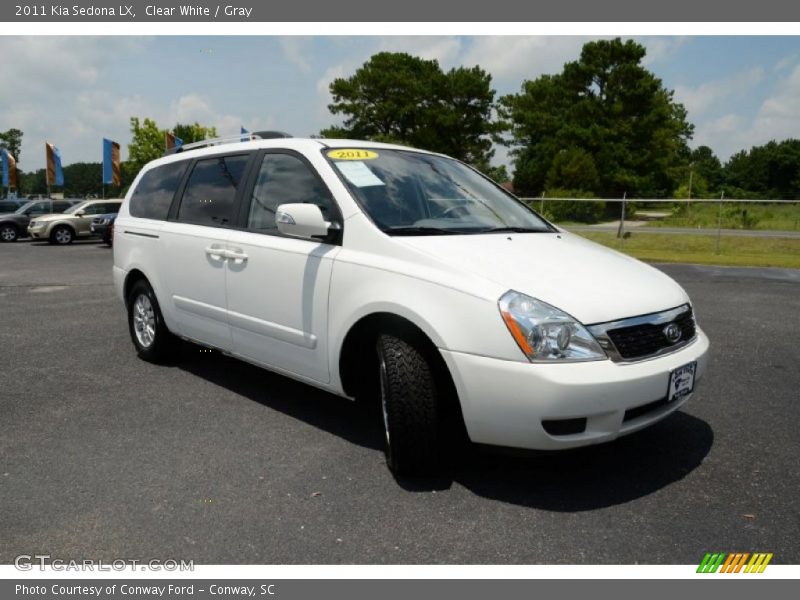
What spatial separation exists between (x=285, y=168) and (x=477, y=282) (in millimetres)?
1734

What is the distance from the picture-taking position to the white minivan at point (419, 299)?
282cm

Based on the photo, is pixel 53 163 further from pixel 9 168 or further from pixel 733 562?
pixel 733 562

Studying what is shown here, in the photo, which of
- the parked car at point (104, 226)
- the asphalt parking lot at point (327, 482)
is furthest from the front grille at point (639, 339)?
the parked car at point (104, 226)

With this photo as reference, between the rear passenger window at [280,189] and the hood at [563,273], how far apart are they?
757 millimetres

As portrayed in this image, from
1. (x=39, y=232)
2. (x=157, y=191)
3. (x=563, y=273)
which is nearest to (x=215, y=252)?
(x=157, y=191)

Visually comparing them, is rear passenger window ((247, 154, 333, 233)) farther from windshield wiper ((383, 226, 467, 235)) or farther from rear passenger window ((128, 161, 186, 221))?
rear passenger window ((128, 161, 186, 221))

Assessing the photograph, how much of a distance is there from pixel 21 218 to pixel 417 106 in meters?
31.7

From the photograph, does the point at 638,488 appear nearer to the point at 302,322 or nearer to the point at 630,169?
the point at 302,322

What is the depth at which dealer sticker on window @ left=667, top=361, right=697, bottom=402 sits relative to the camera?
3043mm

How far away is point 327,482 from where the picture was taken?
3.23 m

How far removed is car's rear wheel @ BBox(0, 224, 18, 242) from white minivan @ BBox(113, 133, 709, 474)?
923 inches

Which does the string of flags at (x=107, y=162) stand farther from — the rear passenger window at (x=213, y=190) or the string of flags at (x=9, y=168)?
the rear passenger window at (x=213, y=190)

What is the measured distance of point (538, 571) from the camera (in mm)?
2488

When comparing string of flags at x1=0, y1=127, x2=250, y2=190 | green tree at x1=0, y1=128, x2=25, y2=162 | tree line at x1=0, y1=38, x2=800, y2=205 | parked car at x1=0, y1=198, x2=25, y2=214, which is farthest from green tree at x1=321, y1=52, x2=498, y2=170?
green tree at x1=0, y1=128, x2=25, y2=162
